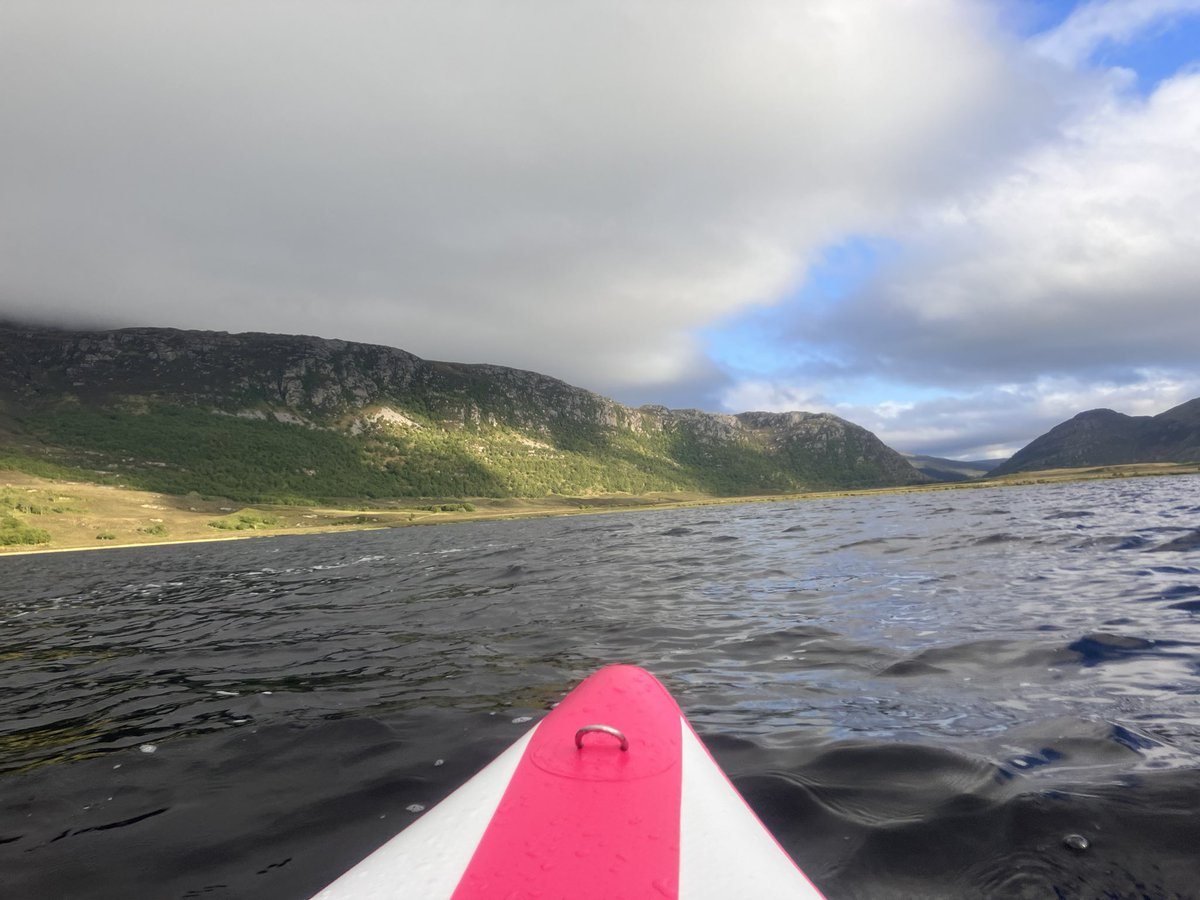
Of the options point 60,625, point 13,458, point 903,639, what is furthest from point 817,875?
point 13,458

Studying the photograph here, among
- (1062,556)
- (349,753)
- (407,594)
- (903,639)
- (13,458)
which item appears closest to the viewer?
Answer: (349,753)

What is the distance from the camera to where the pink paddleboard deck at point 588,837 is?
8.46 ft

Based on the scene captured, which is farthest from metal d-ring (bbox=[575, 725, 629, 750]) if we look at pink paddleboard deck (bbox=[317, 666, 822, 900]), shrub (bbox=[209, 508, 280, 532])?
shrub (bbox=[209, 508, 280, 532])

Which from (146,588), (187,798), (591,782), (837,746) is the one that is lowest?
(146,588)

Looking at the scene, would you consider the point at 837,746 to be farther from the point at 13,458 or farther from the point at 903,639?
the point at 13,458

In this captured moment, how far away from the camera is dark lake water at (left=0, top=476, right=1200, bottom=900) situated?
3904mm

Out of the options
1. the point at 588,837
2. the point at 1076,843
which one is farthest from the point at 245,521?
the point at 1076,843

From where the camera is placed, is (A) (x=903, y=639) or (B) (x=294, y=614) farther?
(B) (x=294, y=614)

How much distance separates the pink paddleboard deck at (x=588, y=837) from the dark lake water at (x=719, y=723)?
0.98 metres

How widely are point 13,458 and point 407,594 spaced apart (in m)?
154

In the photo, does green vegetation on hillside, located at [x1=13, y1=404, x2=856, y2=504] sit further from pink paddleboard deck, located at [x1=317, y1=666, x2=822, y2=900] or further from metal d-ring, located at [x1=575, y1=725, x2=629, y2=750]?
pink paddleboard deck, located at [x1=317, y1=666, x2=822, y2=900]

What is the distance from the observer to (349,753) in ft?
20.0

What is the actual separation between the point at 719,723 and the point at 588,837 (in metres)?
3.82

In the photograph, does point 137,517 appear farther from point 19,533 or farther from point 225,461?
point 225,461
